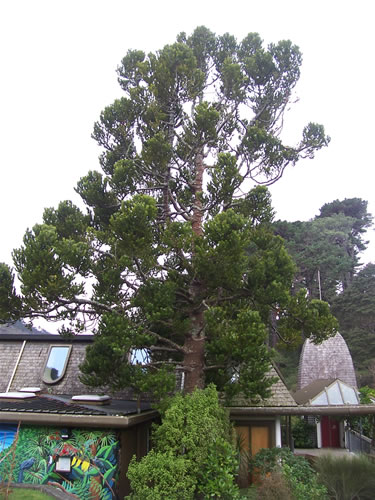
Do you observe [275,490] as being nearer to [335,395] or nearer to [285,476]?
[285,476]

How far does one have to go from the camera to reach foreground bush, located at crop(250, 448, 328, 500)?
796cm

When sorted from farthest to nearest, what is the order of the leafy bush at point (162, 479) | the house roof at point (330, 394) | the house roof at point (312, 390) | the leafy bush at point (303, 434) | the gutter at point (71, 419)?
the leafy bush at point (303, 434) → the house roof at point (312, 390) → the house roof at point (330, 394) → the gutter at point (71, 419) → the leafy bush at point (162, 479)

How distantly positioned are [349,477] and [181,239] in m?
6.17

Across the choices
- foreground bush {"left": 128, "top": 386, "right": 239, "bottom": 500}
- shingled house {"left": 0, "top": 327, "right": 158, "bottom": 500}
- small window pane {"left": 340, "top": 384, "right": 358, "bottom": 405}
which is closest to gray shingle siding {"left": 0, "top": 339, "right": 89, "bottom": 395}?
shingled house {"left": 0, "top": 327, "right": 158, "bottom": 500}

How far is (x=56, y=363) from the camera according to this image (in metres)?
13.2

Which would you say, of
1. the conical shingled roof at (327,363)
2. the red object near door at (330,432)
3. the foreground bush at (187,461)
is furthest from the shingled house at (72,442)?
the conical shingled roof at (327,363)

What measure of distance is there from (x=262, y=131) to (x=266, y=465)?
357 inches

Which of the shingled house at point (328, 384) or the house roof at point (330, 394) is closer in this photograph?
the house roof at point (330, 394)

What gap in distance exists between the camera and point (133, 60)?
13.8 meters

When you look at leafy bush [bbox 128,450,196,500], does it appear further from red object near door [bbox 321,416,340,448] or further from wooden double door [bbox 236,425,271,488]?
red object near door [bbox 321,416,340,448]

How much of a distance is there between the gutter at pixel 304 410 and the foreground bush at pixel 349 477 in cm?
174

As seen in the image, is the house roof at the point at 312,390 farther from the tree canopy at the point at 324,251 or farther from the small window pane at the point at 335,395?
the tree canopy at the point at 324,251

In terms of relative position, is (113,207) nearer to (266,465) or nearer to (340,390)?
(266,465)

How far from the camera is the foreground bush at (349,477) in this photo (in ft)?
27.9
